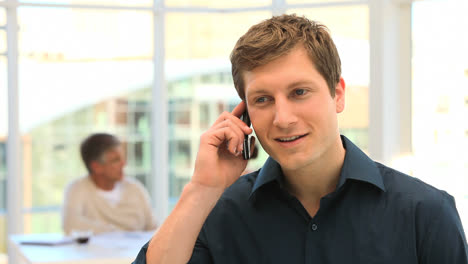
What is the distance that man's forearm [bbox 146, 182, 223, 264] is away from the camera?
143 centimetres

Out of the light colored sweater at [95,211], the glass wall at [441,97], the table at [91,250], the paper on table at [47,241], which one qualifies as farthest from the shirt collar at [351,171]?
the glass wall at [441,97]

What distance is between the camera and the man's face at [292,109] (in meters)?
1.33

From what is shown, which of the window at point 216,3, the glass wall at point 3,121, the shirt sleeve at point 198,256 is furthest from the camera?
the window at point 216,3

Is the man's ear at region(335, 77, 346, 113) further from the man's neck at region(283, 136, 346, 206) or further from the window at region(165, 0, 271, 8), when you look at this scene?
the window at region(165, 0, 271, 8)

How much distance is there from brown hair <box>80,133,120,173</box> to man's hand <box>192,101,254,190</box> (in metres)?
3.18

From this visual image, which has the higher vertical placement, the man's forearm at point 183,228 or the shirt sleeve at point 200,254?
the man's forearm at point 183,228

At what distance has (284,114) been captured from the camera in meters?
1.32

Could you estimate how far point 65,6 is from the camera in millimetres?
5820

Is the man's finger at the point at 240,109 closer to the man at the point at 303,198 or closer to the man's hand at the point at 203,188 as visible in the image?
the man's hand at the point at 203,188

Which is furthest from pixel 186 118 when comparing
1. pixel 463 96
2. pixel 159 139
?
pixel 463 96

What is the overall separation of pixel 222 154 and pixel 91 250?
2549 mm

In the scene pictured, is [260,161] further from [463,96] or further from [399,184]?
[399,184]

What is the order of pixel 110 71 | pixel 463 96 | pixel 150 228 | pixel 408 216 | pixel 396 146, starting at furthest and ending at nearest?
pixel 110 71 → pixel 396 146 → pixel 463 96 → pixel 150 228 → pixel 408 216

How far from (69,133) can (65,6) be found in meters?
1.20
